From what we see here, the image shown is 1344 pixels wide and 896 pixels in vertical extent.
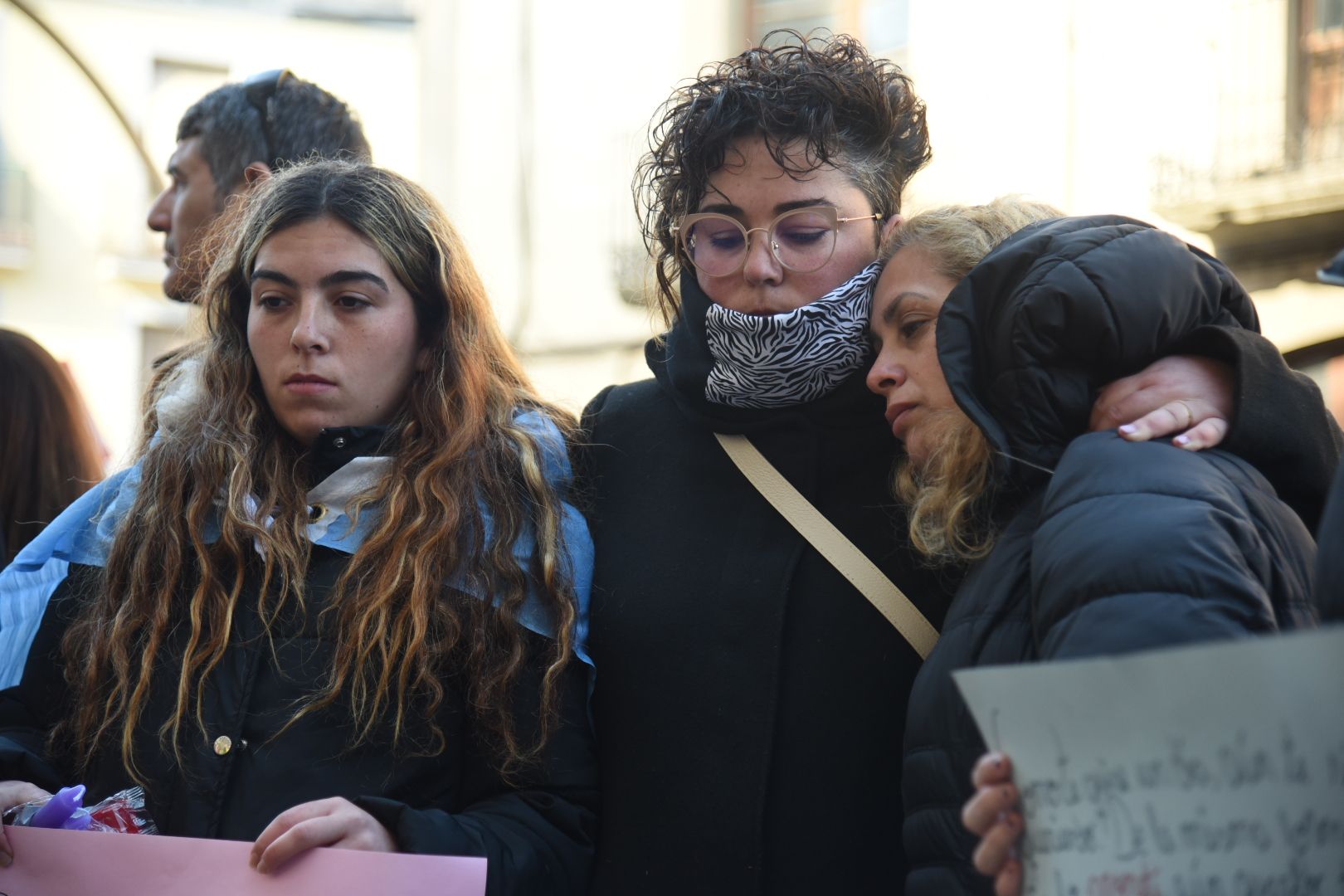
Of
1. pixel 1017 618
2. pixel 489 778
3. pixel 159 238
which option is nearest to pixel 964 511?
pixel 1017 618

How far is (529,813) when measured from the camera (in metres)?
2.55

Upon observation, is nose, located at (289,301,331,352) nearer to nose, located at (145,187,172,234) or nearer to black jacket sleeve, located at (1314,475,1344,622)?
nose, located at (145,187,172,234)

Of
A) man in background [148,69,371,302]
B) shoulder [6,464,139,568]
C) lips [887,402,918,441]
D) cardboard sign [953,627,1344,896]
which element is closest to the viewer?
cardboard sign [953,627,1344,896]

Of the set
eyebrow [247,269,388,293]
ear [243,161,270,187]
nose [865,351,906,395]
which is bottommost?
nose [865,351,906,395]

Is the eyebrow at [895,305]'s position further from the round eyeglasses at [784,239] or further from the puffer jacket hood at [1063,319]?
the puffer jacket hood at [1063,319]

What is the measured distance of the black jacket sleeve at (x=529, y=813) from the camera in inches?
94.3

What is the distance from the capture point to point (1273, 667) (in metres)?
1.44

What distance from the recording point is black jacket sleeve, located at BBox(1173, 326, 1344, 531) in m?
2.00

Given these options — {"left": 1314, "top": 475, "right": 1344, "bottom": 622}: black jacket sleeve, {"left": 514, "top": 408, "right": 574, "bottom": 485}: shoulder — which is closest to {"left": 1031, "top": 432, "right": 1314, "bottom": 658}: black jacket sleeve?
{"left": 1314, "top": 475, "right": 1344, "bottom": 622}: black jacket sleeve

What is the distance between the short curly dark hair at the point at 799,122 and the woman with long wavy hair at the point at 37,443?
1.82 metres

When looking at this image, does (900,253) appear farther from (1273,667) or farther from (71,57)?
(71,57)

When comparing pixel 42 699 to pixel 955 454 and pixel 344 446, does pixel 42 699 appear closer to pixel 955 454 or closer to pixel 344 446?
pixel 344 446

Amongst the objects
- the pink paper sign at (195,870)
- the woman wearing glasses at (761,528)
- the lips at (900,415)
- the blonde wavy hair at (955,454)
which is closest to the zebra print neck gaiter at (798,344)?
the woman wearing glasses at (761,528)

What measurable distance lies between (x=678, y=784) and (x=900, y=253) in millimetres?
979
